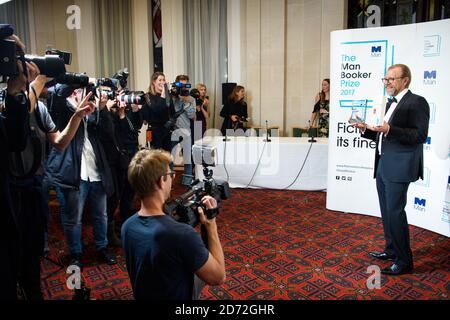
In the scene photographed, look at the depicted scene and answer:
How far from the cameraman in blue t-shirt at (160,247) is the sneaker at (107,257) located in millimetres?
1710

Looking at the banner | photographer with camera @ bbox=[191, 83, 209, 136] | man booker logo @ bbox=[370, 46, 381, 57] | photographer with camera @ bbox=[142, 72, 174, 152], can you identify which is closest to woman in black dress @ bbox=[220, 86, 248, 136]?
photographer with camera @ bbox=[191, 83, 209, 136]

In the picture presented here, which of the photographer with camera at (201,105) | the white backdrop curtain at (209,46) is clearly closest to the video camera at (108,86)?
the photographer with camera at (201,105)

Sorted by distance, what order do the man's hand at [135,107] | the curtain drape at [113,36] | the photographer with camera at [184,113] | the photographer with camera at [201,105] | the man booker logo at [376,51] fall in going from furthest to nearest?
the curtain drape at [113,36] < the photographer with camera at [201,105] < the photographer with camera at [184,113] < the man booker logo at [376,51] < the man's hand at [135,107]

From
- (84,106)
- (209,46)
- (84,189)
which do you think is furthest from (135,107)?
(209,46)

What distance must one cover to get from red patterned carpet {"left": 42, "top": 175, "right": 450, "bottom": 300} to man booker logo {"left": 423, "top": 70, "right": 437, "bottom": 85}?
1.37m

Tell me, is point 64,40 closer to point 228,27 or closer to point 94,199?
point 228,27

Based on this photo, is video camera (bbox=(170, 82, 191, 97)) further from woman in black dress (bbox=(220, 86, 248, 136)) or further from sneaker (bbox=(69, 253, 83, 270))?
sneaker (bbox=(69, 253, 83, 270))

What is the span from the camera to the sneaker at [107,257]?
321 cm

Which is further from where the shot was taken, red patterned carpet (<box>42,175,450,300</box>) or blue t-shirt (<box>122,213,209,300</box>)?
red patterned carpet (<box>42,175,450,300</box>)

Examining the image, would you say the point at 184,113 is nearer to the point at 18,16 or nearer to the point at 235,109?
the point at 235,109

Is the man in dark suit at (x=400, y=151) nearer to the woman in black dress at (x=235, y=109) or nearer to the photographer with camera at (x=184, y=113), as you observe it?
the photographer with camera at (x=184, y=113)

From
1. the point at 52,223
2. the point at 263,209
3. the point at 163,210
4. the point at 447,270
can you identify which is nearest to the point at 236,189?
the point at 263,209

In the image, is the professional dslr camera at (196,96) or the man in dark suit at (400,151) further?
the professional dslr camera at (196,96)

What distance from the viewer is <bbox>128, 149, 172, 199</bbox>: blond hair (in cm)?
156
